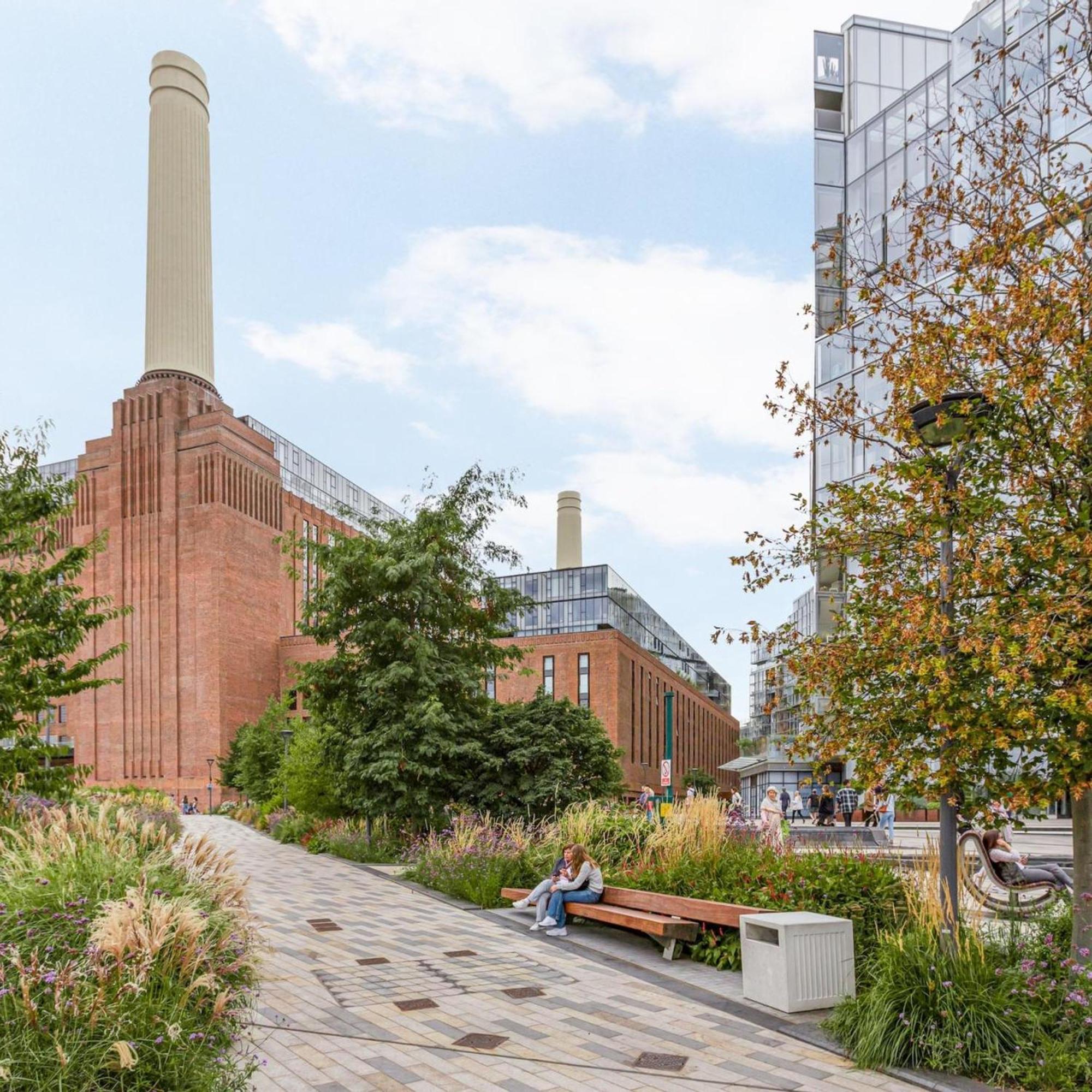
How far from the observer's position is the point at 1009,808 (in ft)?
20.0

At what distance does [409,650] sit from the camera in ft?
61.9

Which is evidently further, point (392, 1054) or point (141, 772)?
point (141, 772)

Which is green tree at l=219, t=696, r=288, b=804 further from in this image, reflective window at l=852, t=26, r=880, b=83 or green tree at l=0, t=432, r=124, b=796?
reflective window at l=852, t=26, r=880, b=83

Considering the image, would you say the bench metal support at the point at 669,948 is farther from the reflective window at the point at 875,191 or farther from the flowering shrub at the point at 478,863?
the reflective window at the point at 875,191

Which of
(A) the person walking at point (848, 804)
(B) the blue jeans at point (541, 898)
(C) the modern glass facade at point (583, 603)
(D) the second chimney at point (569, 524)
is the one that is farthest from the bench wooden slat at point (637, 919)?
(D) the second chimney at point (569, 524)

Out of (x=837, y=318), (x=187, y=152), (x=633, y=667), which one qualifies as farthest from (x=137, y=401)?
(x=837, y=318)

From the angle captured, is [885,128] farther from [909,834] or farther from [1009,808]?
[1009,808]

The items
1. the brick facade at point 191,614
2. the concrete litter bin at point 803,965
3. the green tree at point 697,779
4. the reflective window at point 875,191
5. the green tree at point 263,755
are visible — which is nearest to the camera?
the concrete litter bin at point 803,965

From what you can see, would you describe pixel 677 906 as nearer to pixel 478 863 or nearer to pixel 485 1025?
pixel 485 1025

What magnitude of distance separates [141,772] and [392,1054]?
60.6m

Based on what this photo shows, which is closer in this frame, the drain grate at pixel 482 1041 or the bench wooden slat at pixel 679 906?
the drain grate at pixel 482 1041

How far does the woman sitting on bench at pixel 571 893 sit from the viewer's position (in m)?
10.1

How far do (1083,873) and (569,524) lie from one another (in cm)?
9324

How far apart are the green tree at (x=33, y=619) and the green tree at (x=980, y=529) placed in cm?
918
